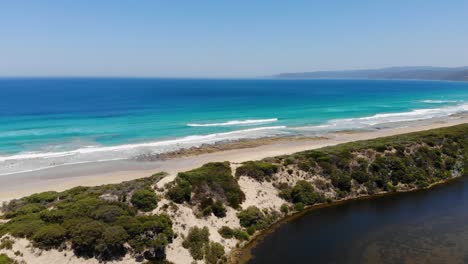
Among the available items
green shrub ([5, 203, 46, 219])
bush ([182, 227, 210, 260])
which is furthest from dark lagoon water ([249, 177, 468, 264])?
green shrub ([5, 203, 46, 219])

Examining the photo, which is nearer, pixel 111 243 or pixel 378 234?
pixel 111 243

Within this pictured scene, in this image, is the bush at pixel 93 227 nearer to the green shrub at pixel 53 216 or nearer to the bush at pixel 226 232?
the green shrub at pixel 53 216

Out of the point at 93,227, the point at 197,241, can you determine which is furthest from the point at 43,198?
the point at 197,241

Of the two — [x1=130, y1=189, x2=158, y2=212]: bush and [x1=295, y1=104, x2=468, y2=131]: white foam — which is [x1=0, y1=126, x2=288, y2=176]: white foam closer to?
[x1=295, y1=104, x2=468, y2=131]: white foam

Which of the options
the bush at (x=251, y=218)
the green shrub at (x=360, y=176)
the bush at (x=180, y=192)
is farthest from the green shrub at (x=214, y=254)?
the green shrub at (x=360, y=176)

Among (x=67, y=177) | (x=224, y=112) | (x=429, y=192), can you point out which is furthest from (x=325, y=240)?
(x=224, y=112)

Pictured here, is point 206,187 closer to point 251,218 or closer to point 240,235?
point 251,218
